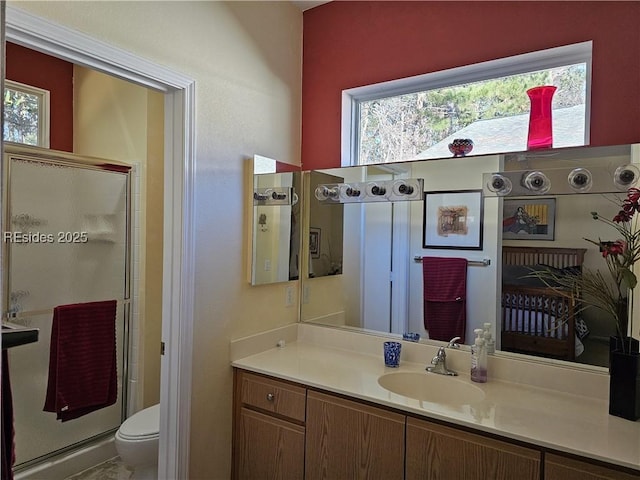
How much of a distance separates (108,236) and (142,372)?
3.06 feet

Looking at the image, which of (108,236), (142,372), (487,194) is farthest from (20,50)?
(487,194)

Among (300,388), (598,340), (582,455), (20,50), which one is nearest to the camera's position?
(582,455)

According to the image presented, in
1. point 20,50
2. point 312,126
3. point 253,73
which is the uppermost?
point 20,50

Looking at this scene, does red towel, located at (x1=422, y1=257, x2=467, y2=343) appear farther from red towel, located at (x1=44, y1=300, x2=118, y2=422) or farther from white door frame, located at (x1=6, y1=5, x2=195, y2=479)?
red towel, located at (x1=44, y1=300, x2=118, y2=422)

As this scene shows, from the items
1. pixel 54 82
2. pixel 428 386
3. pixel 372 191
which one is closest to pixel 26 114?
pixel 54 82

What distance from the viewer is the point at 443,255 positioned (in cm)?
214

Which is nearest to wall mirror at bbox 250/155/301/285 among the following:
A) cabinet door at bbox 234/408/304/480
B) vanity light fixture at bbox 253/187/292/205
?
vanity light fixture at bbox 253/187/292/205

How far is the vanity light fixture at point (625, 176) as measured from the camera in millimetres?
1652

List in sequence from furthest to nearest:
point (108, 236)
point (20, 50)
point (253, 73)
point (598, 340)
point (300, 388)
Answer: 1. point (20, 50)
2. point (108, 236)
3. point (253, 73)
4. point (300, 388)
5. point (598, 340)

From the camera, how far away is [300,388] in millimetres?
1912

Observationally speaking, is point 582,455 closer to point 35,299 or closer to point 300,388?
point 300,388

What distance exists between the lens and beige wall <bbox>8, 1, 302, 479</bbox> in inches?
74.1

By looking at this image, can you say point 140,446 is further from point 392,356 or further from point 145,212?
point 145,212

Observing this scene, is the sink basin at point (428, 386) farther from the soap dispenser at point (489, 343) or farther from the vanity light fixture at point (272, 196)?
the vanity light fixture at point (272, 196)
